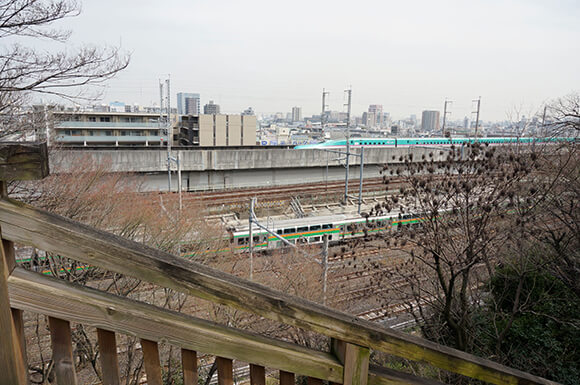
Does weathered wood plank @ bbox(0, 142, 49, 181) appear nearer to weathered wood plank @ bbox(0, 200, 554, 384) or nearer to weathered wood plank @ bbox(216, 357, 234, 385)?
weathered wood plank @ bbox(0, 200, 554, 384)

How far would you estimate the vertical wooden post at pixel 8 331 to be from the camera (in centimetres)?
92

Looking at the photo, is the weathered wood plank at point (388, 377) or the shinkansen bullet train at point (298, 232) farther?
the shinkansen bullet train at point (298, 232)

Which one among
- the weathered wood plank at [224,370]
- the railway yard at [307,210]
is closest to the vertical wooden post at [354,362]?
the weathered wood plank at [224,370]

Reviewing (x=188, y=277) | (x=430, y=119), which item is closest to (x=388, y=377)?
(x=188, y=277)

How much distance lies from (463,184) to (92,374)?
32.6 ft

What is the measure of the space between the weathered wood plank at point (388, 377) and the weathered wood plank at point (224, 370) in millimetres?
449

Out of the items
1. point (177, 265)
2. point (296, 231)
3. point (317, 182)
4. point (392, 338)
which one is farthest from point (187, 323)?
point (317, 182)

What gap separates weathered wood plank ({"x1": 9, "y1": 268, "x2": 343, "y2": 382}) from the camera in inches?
38.4

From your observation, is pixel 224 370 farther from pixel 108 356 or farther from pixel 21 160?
pixel 21 160

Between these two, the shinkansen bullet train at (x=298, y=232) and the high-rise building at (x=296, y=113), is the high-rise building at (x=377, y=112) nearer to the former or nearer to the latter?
the high-rise building at (x=296, y=113)

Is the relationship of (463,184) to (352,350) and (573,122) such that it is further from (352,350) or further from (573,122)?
(352,350)

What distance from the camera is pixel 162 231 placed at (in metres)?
11.7

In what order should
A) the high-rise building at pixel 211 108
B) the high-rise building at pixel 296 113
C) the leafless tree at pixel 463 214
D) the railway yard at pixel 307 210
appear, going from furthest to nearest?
the high-rise building at pixel 296 113 → the high-rise building at pixel 211 108 → the railway yard at pixel 307 210 → the leafless tree at pixel 463 214

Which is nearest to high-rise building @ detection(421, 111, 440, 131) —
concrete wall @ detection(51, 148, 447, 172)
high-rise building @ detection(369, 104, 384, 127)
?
high-rise building @ detection(369, 104, 384, 127)
